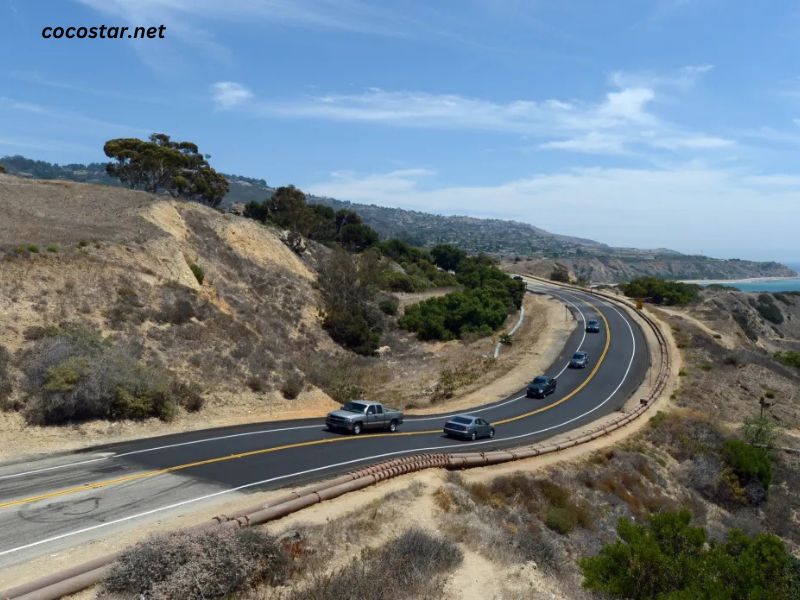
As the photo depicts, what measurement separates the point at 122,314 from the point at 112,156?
4599 centimetres

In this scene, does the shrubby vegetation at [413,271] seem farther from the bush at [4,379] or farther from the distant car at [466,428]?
the bush at [4,379]

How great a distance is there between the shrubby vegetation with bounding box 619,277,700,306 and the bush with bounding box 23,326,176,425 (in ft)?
254

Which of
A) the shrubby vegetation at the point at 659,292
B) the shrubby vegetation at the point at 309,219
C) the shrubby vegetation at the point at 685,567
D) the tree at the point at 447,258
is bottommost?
the shrubby vegetation at the point at 685,567

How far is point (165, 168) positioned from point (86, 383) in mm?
54166

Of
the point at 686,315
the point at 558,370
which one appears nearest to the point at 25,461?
the point at 558,370

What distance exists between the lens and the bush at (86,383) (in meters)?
21.4

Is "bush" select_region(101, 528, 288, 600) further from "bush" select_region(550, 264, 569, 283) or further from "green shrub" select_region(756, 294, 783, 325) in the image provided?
"green shrub" select_region(756, 294, 783, 325)

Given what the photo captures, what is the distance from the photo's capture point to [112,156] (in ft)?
226

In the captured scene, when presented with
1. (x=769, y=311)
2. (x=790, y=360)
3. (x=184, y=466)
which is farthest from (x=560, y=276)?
(x=184, y=466)

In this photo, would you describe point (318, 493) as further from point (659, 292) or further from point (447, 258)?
point (447, 258)

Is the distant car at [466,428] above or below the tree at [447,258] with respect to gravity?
below

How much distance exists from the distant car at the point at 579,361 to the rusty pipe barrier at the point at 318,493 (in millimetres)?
12251

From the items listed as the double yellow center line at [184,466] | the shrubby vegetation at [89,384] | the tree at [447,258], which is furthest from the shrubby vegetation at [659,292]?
the shrubby vegetation at [89,384]

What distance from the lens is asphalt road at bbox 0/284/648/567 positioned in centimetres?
1371
